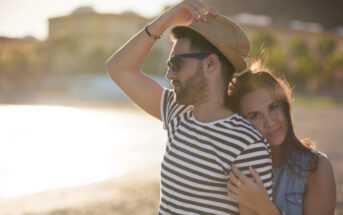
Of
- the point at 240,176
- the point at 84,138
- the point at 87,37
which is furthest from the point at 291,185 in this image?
the point at 87,37

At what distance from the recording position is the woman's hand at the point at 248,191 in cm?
205

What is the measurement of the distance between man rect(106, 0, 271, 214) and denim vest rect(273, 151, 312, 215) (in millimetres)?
423

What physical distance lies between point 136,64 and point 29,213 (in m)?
3.73

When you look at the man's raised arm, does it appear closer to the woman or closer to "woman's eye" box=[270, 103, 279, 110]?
the woman

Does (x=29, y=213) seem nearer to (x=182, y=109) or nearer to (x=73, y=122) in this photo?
(x=182, y=109)

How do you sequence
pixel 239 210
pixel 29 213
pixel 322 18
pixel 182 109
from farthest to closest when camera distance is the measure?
pixel 322 18 → pixel 29 213 → pixel 182 109 → pixel 239 210

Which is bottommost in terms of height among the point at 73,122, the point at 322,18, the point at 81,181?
the point at 81,181

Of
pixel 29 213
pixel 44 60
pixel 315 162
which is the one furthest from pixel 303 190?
pixel 44 60

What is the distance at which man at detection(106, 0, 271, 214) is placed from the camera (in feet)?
6.83

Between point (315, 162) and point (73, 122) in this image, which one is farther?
point (73, 122)

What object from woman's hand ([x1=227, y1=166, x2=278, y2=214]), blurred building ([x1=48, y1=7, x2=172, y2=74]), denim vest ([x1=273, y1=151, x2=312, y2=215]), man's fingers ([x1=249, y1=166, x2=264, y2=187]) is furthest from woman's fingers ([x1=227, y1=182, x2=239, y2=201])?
blurred building ([x1=48, y1=7, x2=172, y2=74])

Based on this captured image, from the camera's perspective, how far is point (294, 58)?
1817 inches

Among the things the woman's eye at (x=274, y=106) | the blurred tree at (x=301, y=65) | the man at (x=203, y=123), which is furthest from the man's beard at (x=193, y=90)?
the blurred tree at (x=301, y=65)

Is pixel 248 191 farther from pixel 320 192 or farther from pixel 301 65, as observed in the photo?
pixel 301 65
